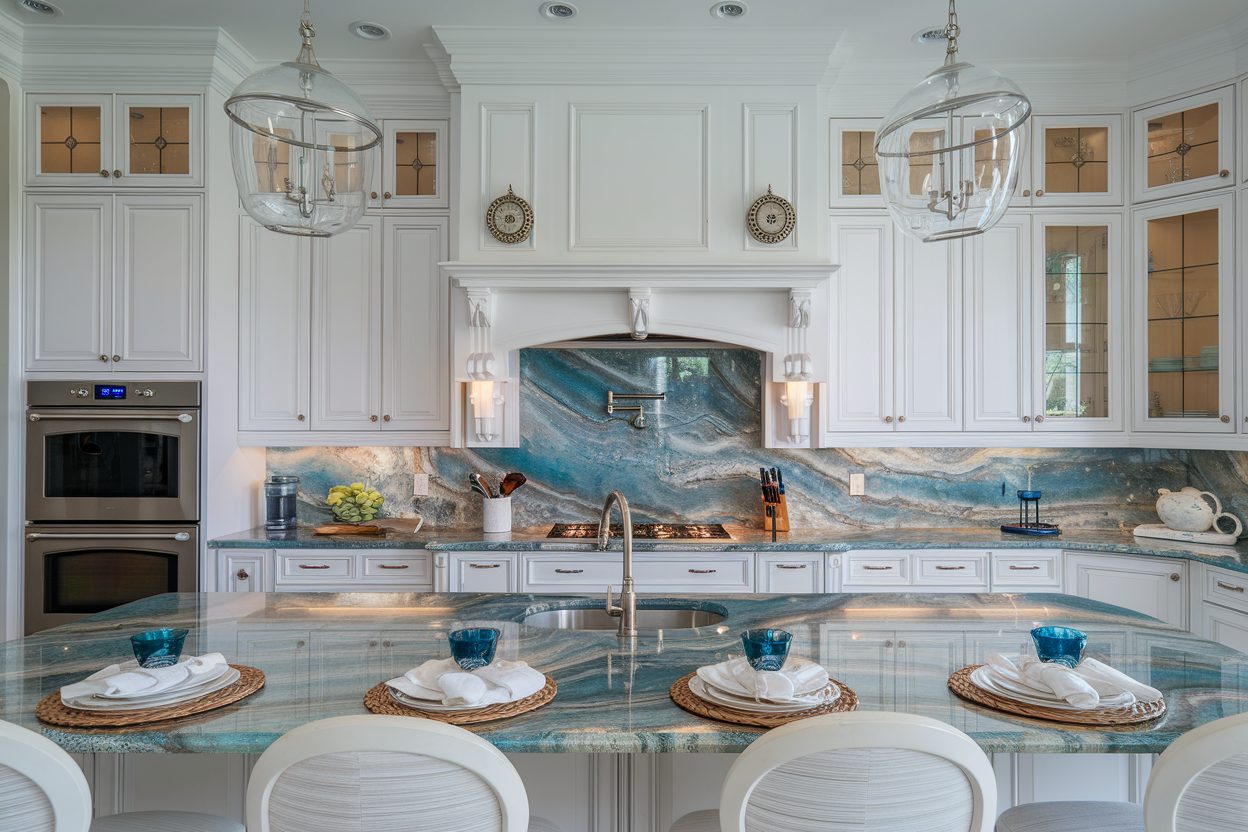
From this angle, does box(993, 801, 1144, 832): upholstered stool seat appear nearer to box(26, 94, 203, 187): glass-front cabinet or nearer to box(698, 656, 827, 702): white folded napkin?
box(698, 656, 827, 702): white folded napkin

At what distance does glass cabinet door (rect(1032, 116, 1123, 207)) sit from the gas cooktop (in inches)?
86.3

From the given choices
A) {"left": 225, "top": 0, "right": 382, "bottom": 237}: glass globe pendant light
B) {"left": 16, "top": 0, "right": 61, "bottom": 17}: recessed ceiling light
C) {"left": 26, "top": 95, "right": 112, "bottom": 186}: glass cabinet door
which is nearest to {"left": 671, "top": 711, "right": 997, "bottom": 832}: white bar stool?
{"left": 225, "top": 0, "right": 382, "bottom": 237}: glass globe pendant light

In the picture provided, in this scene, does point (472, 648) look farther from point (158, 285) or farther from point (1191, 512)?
point (1191, 512)

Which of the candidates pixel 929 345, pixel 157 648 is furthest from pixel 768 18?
pixel 157 648

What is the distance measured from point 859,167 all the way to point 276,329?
2909 mm

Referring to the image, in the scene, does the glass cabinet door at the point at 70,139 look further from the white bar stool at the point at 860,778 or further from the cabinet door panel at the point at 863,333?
the white bar stool at the point at 860,778

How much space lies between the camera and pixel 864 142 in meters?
3.68

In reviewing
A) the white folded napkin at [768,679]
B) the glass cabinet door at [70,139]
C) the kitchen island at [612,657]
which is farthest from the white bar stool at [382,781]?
the glass cabinet door at [70,139]

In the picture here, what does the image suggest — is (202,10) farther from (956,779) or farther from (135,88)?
(956,779)

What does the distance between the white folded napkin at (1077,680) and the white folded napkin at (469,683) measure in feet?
2.99

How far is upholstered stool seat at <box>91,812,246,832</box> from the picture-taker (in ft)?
4.79

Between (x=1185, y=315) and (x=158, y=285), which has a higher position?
(x=158, y=285)

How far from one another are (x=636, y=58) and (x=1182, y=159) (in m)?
2.51

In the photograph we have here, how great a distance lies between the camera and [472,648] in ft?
4.66
